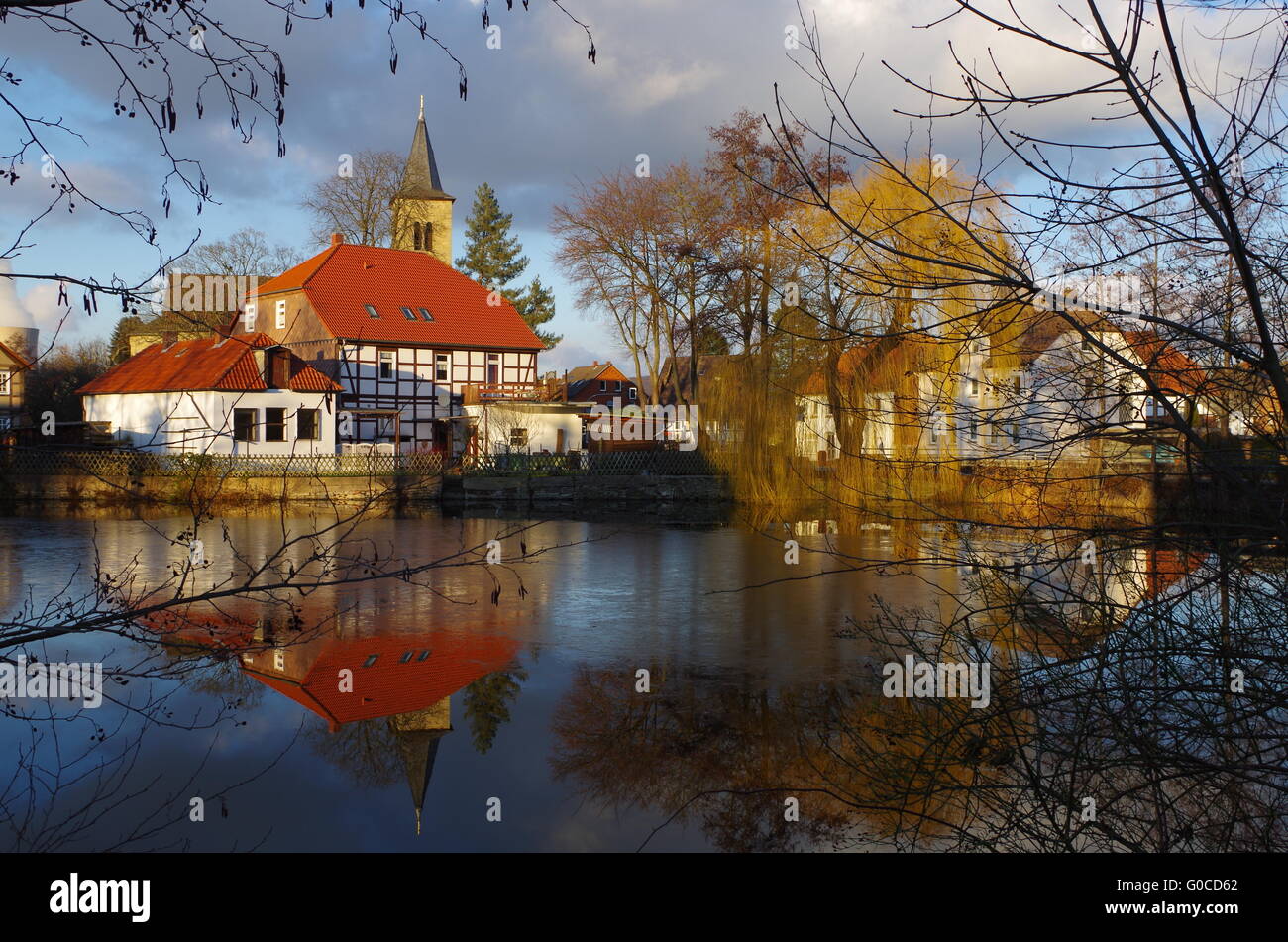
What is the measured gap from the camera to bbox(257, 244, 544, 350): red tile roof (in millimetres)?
41375

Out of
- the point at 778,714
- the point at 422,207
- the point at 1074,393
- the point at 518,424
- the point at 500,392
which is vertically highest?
the point at 422,207

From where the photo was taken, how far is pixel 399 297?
43719 mm

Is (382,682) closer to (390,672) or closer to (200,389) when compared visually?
(390,672)

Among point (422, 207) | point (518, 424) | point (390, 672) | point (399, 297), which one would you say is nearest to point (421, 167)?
point (422, 207)

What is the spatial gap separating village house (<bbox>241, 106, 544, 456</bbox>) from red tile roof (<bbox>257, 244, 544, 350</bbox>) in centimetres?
5

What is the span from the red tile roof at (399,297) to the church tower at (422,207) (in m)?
5.37

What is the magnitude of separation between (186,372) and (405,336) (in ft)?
34.5

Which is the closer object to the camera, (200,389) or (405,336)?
(200,389)

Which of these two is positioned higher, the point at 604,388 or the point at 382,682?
the point at 604,388

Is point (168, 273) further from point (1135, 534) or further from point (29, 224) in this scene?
point (1135, 534)

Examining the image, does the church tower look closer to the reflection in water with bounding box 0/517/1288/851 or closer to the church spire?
the church spire

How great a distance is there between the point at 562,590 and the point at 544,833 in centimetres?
905

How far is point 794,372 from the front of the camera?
2602cm

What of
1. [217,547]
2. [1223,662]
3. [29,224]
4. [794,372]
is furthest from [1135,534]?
[794,372]
